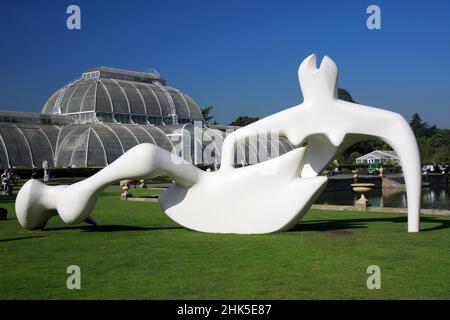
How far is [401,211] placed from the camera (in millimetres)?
18031

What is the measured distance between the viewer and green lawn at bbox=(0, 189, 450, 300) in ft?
22.1

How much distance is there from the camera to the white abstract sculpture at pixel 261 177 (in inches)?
452

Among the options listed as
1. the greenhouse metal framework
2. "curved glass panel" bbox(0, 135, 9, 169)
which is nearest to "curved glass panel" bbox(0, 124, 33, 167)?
the greenhouse metal framework

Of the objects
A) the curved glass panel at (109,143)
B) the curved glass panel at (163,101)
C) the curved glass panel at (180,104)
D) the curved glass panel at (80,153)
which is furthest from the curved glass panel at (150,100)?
the curved glass panel at (80,153)

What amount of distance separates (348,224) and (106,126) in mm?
40795

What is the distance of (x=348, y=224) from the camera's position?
46.3 ft

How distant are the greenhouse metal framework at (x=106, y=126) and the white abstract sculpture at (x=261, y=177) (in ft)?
96.2

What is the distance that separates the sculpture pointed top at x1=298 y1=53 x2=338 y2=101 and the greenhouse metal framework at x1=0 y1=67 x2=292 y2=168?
2911cm

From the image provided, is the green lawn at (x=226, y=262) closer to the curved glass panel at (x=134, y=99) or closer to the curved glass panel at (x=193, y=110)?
the curved glass panel at (x=134, y=99)

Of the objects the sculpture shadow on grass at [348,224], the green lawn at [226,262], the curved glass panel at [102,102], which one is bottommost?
the green lawn at [226,262]

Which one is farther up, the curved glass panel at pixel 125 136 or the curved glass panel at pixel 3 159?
the curved glass panel at pixel 125 136

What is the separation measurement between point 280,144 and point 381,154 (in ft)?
89.2

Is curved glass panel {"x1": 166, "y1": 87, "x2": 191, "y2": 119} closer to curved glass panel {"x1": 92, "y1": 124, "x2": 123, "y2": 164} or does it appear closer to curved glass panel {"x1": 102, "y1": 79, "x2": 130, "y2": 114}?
curved glass panel {"x1": 102, "y1": 79, "x2": 130, "y2": 114}
